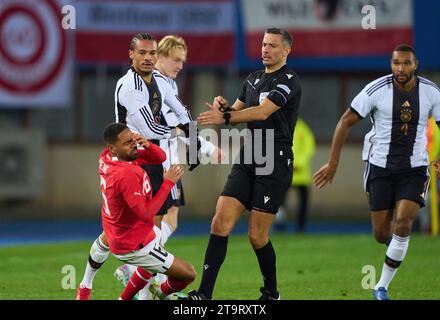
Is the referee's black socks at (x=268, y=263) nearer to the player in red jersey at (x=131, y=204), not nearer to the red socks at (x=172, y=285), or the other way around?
the red socks at (x=172, y=285)

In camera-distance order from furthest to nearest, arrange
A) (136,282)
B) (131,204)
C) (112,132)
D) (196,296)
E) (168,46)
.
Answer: (168,46) < (136,282) < (196,296) < (112,132) < (131,204)

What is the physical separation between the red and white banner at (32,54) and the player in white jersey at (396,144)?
12650mm

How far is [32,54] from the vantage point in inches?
892

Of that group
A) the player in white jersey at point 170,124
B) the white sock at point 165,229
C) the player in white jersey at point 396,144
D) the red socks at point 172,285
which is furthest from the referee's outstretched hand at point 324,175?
the red socks at point 172,285

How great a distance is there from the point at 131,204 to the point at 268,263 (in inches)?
71.4

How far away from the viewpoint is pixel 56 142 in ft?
79.5

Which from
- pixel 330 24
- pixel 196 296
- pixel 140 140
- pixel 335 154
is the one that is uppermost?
pixel 330 24

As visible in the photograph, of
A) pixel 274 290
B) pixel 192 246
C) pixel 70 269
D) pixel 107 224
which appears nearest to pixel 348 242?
pixel 192 246

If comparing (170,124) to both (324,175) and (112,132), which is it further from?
(112,132)

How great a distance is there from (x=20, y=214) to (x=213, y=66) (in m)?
5.21

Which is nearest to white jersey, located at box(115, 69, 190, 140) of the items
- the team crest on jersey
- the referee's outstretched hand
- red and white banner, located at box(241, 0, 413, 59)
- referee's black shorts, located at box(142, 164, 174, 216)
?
referee's black shorts, located at box(142, 164, 174, 216)

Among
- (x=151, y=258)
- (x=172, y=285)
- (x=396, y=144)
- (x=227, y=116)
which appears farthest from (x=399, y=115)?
Answer: (x=151, y=258)

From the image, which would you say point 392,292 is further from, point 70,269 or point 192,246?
point 192,246

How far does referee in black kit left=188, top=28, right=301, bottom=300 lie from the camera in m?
10.3
